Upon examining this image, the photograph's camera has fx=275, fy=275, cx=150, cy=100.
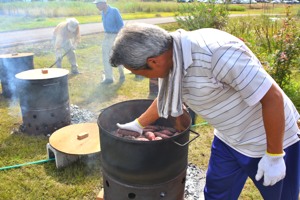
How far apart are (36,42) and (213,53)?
11.5m

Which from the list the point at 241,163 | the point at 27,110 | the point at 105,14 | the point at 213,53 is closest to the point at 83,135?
the point at 27,110

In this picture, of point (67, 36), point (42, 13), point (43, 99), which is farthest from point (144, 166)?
point (42, 13)

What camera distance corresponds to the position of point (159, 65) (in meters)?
1.65

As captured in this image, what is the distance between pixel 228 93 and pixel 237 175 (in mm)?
812

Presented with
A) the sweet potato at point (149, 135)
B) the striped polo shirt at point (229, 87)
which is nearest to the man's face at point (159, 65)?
the striped polo shirt at point (229, 87)

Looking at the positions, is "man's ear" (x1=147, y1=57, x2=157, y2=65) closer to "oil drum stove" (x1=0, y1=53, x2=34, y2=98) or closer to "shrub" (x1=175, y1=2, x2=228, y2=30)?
"oil drum stove" (x1=0, y1=53, x2=34, y2=98)

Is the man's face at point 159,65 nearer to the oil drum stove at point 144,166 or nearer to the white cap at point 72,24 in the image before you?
the oil drum stove at point 144,166

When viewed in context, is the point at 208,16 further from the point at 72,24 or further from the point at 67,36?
the point at 67,36

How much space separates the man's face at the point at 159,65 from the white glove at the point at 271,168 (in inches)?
34.1

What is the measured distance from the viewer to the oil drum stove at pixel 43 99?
4141 mm

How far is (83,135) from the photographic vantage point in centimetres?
379

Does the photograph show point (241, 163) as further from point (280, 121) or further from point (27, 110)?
point (27, 110)

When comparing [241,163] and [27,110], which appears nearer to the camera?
[241,163]

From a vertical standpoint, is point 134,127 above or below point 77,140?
above
